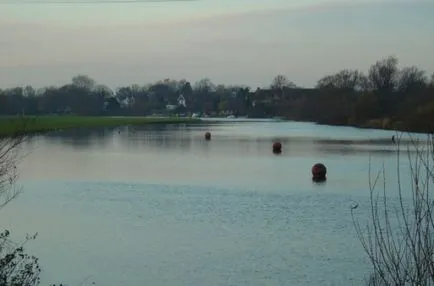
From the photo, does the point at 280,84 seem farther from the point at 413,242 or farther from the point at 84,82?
the point at 413,242

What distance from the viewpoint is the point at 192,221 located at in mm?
16453

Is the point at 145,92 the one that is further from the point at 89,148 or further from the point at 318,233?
the point at 318,233

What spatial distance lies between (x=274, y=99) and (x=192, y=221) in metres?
118

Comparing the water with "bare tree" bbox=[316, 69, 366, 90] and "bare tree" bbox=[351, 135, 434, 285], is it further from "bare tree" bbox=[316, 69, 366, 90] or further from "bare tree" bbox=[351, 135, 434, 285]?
"bare tree" bbox=[316, 69, 366, 90]

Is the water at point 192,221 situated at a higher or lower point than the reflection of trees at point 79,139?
higher

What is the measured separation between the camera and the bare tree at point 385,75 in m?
80.7

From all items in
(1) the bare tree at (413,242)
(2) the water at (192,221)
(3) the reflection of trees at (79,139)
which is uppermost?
(1) the bare tree at (413,242)

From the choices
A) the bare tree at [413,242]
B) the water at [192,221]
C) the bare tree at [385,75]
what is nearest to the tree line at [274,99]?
the bare tree at [385,75]

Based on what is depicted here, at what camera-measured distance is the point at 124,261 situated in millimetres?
12320

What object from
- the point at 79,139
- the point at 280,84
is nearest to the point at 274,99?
the point at 280,84

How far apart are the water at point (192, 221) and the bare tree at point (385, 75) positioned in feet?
168

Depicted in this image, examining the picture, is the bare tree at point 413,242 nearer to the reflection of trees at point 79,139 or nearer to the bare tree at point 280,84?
the reflection of trees at point 79,139

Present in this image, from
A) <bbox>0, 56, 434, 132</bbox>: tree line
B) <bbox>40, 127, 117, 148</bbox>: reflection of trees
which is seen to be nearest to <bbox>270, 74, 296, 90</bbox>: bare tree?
<bbox>0, 56, 434, 132</bbox>: tree line

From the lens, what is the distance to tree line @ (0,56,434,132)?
7856cm
